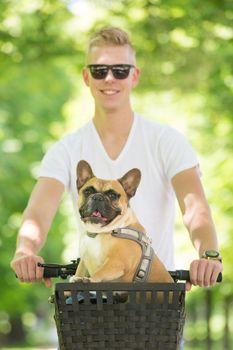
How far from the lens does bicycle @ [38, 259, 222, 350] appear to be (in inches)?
124

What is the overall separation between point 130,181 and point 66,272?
17.9 inches

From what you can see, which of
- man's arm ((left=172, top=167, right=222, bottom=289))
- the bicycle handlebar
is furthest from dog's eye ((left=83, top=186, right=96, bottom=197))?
man's arm ((left=172, top=167, right=222, bottom=289))

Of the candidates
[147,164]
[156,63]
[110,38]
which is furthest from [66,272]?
[156,63]

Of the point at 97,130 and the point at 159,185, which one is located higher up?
the point at 97,130

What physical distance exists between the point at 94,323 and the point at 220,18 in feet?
24.3

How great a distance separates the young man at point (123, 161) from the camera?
3.95m

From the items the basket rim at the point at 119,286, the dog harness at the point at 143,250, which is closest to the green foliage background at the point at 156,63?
the dog harness at the point at 143,250

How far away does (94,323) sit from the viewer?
3.19 metres

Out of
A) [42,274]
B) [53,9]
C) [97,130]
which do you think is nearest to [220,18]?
[53,9]

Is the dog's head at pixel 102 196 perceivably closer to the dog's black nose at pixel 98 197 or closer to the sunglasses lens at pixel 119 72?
the dog's black nose at pixel 98 197

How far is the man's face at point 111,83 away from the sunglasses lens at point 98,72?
0.01 m

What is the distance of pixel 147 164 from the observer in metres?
3.98

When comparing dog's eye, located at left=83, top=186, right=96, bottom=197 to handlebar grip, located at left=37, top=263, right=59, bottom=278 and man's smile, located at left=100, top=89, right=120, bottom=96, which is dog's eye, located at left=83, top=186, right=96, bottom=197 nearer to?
handlebar grip, located at left=37, top=263, right=59, bottom=278

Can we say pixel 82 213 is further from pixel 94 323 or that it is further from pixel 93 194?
pixel 94 323
